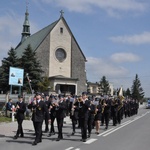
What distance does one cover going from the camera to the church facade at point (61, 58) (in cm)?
5091

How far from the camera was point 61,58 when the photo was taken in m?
53.3

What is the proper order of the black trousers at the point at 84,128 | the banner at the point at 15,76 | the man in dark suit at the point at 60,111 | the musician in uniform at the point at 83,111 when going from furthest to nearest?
the banner at the point at 15,76 → the man in dark suit at the point at 60,111 → the musician in uniform at the point at 83,111 → the black trousers at the point at 84,128

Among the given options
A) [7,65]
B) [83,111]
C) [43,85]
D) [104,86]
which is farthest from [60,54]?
[104,86]

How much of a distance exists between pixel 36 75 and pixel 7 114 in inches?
870

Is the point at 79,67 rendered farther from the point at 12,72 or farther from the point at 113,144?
the point at 113,144

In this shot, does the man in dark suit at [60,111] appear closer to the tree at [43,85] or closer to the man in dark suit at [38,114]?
the man in dark suit at [38,114]

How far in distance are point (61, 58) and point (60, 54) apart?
84 cm

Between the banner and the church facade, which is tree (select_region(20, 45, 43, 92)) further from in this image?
the banner

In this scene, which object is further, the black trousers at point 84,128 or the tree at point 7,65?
the tree at point 7,65

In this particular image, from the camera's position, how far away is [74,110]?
1322cm

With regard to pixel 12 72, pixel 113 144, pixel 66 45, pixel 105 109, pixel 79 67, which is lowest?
pixel 113 144

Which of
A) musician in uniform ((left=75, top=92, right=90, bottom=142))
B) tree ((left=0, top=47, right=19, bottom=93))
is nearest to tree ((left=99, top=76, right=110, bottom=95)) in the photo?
tree ((left=0, top=47, right=19, bottom=93))

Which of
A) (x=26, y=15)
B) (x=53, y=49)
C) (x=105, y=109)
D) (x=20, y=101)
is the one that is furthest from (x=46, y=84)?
(x=26, y=15)

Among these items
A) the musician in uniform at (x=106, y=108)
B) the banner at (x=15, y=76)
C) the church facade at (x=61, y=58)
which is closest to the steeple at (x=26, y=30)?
the church facade at (x=61, y=58)
